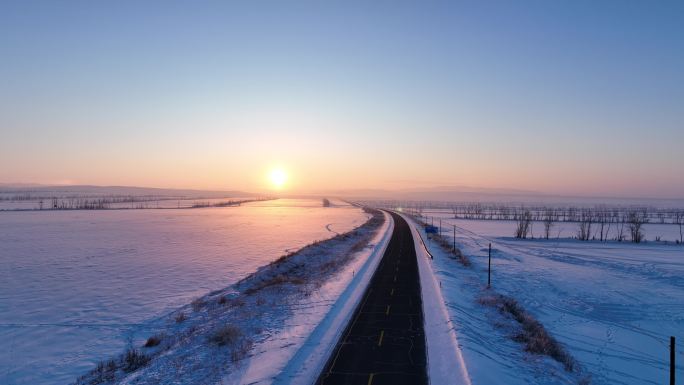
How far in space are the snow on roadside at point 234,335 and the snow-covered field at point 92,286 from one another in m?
1.37

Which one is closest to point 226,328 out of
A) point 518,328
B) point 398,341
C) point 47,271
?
point 398,341

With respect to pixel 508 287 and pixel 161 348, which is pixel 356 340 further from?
pixel 508 287

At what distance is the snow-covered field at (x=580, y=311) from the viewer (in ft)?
48.6

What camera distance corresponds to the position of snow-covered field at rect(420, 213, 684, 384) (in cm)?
1480

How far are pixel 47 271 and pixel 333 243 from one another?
94.9 feet

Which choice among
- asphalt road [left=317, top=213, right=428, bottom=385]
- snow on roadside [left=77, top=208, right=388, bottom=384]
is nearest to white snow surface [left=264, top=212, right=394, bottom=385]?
snow on roadside [left=77, top=208, right=388, bottom=384]

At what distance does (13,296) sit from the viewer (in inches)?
942

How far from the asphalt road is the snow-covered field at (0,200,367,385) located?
29.7 ft

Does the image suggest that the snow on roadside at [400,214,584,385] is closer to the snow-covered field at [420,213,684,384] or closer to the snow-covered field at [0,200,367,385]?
the snow-covered field at [420,213,684,384]

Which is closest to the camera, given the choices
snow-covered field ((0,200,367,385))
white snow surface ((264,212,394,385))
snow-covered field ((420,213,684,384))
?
white snow surface ((264,212,394,385))

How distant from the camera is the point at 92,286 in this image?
26.8m

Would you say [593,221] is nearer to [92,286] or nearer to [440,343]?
[440,343]

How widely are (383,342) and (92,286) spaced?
20988mm

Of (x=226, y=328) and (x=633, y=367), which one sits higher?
(x=226, y=328)
